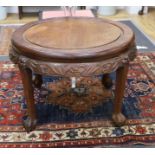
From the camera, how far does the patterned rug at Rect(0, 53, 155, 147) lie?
153 cm

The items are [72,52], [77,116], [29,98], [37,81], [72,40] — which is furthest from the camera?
[37,81]

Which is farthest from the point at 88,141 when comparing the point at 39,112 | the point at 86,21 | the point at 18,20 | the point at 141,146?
the point at 18,20

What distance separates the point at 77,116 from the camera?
174 centimetres

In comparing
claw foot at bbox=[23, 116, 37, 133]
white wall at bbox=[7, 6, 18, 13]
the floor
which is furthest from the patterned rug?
white wall at bbox=[7, 6, 18, 13]

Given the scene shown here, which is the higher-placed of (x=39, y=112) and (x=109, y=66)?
(x=109, y=66)

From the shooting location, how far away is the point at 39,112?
5.83ft

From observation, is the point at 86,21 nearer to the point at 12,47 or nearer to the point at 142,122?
the point at 12,47

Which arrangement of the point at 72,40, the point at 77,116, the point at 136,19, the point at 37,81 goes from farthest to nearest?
the point at 136,19 < the point at 37,81 < the point at 77,116 < the point at 72,40

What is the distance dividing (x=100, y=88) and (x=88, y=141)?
63cm

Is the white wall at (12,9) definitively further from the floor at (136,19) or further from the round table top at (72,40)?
the round table top at (72,40)

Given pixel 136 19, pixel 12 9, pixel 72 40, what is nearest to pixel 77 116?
pixel 72 40

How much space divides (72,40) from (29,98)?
446 millimetres

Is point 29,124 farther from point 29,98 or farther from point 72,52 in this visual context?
point 72,52

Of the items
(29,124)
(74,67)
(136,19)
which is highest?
(74,67)
